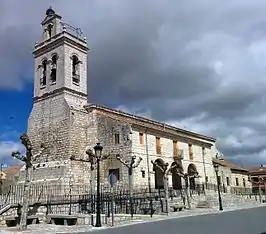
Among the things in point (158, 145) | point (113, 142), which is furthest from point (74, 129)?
point (158, 145)

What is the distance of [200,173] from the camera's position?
134ft

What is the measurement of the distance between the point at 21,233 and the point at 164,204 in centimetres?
1168

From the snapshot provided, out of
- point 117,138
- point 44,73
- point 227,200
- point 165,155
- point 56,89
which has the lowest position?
point 227,200

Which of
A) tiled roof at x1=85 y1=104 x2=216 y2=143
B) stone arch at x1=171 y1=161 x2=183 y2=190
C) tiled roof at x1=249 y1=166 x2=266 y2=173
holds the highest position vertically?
tiled roof at x1=85 y1=104 x2=216 y2=143

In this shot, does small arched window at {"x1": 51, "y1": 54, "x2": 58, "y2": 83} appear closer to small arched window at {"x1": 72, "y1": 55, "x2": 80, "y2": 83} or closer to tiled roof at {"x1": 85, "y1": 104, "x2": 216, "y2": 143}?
small arched window at {"x1": 72, "y1": 55, "x2": 80, "y2": 83}

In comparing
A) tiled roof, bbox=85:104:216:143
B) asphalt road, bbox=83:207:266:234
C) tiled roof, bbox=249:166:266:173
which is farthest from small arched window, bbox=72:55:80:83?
tiled roof, bbox=249:166:266:173

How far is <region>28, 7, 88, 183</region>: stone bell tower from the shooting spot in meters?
32.5

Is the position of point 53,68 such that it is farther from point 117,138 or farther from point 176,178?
point 176,178

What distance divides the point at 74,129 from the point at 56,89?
4366 millimetres

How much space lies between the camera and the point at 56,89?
33500 mm

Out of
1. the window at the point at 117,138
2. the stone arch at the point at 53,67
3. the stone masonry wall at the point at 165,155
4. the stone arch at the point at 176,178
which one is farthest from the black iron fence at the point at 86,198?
the stone arch at the point at 53,67

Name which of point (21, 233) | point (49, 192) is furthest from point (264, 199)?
point (21, 233)

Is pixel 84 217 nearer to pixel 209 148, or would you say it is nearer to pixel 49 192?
pixel 49 192

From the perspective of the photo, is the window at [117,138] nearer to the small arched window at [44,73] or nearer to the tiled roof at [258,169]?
the small arched window at [44,73]
